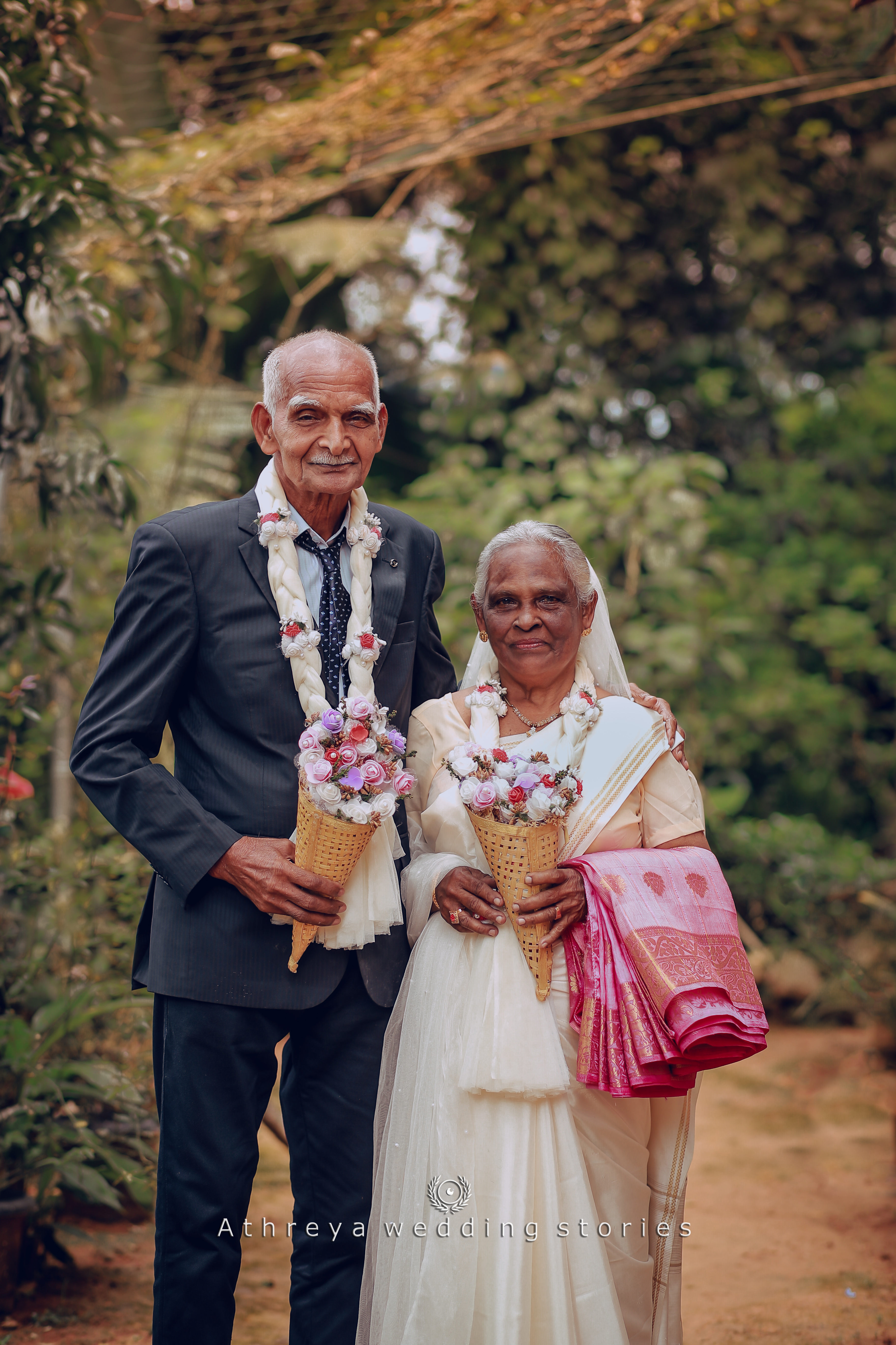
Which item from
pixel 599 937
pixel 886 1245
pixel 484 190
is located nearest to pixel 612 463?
pixel 484 190

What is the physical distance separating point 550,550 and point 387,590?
39cm

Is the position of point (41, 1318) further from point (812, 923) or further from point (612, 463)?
point (612, 463)

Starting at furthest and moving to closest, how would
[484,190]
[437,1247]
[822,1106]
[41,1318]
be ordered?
[484,190], [822,1106], [41,1318], [437,1247]

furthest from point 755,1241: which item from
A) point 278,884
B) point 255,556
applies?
point 255,556

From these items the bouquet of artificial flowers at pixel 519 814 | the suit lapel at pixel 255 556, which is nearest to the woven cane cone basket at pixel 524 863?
the bouquet of artificial flowers at pixel 519 814

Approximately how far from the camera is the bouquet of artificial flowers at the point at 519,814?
96.6 inches

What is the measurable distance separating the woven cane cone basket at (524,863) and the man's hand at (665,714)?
0.36m

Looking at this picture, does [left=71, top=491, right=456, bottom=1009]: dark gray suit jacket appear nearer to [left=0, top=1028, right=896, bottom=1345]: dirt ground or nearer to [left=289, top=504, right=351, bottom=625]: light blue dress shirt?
[left=289, top=504, right=351, bottom=625]: light blue dress shirt

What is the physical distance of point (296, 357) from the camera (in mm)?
2566

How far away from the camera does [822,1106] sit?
5.79 metres

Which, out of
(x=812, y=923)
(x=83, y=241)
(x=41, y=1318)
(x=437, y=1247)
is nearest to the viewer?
(x=437, y=1247)

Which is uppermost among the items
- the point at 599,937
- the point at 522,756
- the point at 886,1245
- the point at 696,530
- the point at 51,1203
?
the point at 696,530

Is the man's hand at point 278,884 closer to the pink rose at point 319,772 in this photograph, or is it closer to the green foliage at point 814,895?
the pink rose at point 319,772

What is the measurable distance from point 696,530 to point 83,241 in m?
3.56
